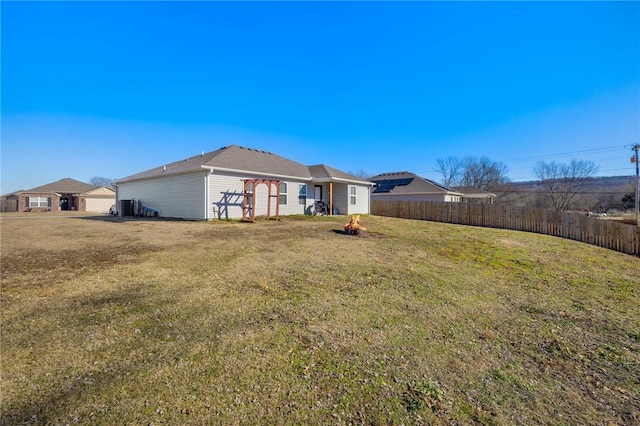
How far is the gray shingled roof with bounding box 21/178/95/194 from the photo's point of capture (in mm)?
32638

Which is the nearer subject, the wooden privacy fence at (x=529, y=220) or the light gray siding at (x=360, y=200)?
the wooden privacy fence at (x=529, y=220)

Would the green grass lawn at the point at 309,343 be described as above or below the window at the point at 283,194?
below

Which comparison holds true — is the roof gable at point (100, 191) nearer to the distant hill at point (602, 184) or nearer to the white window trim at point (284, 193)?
the white window trim at point (284, 193)

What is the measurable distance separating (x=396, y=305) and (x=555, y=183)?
1960 inches

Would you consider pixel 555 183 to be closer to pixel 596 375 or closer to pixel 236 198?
pixel 236 198

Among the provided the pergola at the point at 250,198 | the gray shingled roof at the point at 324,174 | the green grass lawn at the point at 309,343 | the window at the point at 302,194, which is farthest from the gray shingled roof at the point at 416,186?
the green grass lawn at the point at 309,343

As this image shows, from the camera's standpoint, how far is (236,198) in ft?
45.6

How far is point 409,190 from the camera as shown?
26.3m

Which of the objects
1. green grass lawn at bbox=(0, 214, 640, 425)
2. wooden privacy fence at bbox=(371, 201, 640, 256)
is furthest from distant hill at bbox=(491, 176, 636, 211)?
green grass lawn at bbox=(0, 214, 640, 425)

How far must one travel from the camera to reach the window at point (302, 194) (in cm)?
1702

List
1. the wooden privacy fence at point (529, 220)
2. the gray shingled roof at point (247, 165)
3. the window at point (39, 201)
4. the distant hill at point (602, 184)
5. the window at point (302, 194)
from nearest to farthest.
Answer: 1. the wooden privacy fence at point (529, 220)
2. the gray shingled roof at point (247, 165)
3. the window at point (302, 194)
4. the window at point (39, 201)
5. the distant hill at point (602, 184)

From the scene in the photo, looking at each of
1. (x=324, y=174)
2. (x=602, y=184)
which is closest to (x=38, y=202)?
(x=324, y=174)

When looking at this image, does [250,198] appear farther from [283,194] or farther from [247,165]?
[283,194]

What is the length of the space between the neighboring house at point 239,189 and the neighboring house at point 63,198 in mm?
16523
